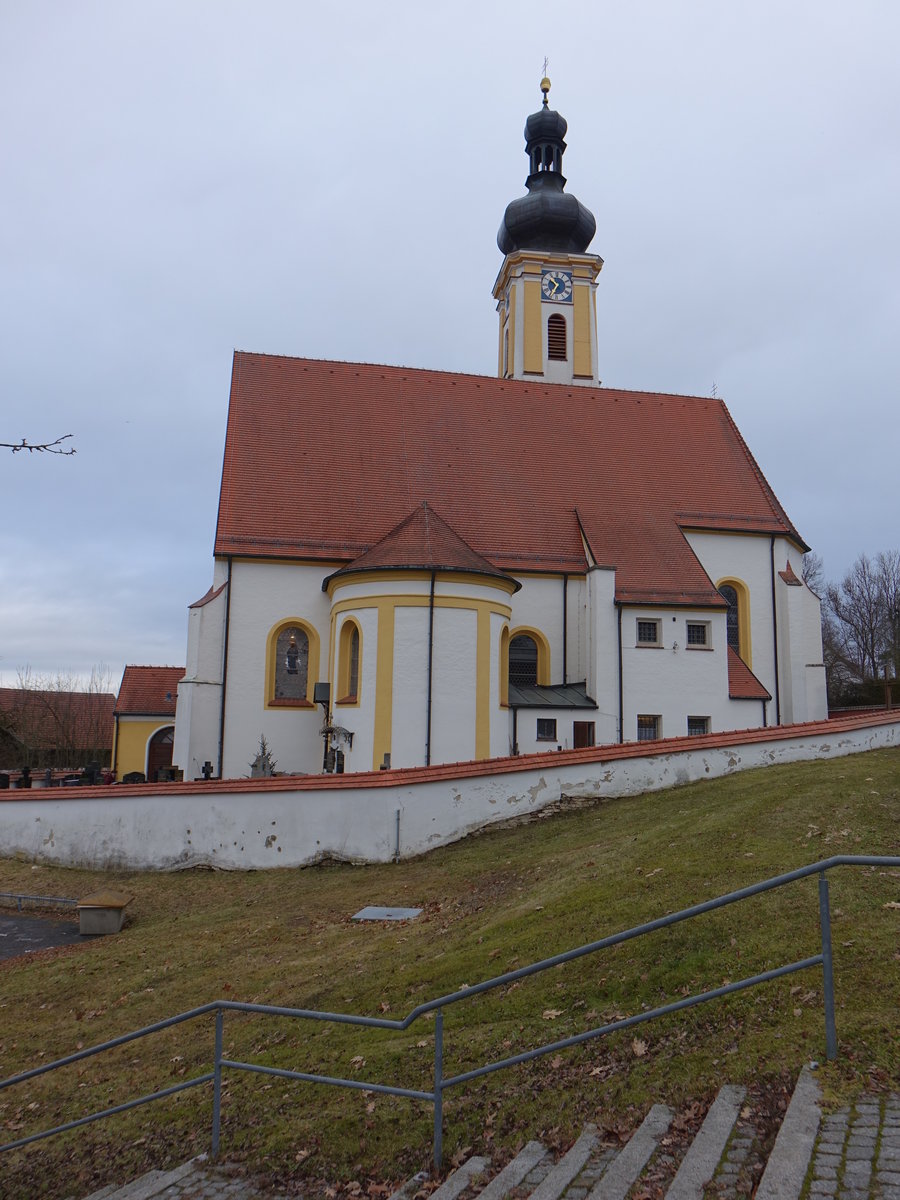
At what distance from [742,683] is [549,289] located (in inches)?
720

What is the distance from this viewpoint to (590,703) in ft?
75.5

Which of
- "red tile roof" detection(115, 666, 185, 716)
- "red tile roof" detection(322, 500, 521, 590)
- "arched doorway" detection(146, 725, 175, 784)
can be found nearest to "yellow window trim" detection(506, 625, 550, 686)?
"red tile roof" detection(322, 500, 521, 590)

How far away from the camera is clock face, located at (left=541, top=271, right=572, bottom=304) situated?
36.3 metres

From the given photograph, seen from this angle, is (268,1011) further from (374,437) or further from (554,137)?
(554,137)

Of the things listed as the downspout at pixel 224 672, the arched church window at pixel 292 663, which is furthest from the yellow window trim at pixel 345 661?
the downspout at pixel 224 672

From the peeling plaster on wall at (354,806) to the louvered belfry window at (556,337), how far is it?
73.3ft

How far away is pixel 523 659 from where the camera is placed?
24.6 metres

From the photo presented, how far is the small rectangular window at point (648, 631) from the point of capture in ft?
77.8

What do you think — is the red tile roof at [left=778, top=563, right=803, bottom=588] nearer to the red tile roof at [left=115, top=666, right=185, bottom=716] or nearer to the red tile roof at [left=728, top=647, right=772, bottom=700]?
the red tile roof at [left=728, top=647, right=772, bottom=700]

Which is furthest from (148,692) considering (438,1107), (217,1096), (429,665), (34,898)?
(438,1107)

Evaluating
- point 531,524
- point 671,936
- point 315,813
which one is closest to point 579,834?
point 315,813

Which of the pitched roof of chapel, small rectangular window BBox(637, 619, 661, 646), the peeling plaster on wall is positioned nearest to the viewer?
the peeling plaster on wall

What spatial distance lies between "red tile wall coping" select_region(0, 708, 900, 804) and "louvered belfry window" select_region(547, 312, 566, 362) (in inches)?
872

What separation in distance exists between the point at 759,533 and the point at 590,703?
7.65m
